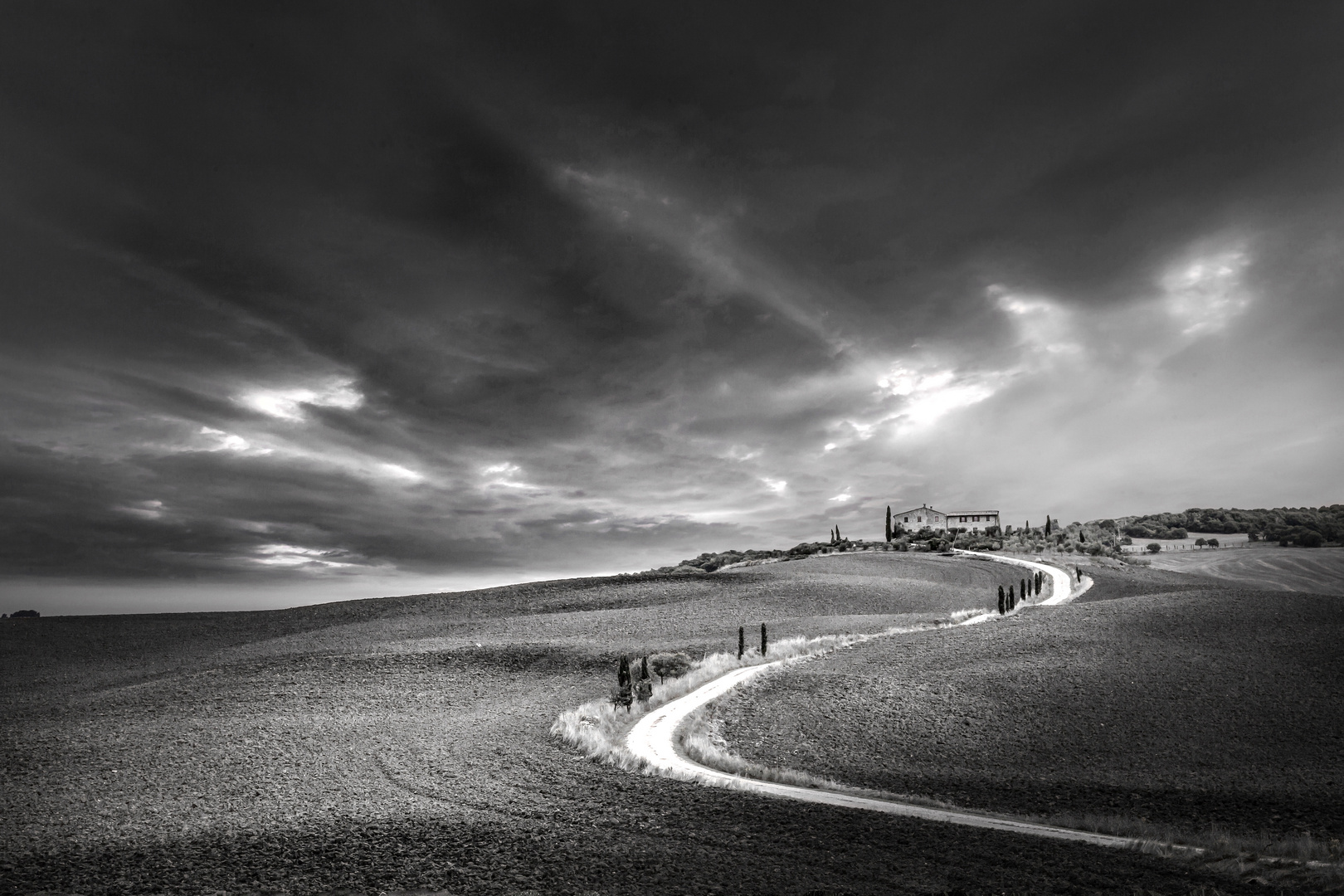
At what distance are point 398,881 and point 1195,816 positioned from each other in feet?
45.9

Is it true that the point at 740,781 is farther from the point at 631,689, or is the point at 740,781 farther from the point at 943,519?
the point at 943,519

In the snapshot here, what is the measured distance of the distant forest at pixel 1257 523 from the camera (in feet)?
274

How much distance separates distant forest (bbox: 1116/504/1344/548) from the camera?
8362 cm

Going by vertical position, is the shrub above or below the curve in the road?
below

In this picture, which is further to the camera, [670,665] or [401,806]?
[670,665]

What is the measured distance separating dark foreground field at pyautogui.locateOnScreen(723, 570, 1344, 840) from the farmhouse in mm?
89179

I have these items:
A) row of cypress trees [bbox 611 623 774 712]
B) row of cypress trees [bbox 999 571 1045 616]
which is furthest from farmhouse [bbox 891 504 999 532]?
row of cypress trees [bbox 611 623 774 712]

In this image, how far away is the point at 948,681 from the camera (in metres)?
24.2

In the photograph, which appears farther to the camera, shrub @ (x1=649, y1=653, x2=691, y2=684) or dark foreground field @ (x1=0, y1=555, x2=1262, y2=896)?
shrub @ (x1=649, y1=653, x2=691, y2=684)

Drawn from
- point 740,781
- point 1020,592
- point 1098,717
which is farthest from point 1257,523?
point 740,781

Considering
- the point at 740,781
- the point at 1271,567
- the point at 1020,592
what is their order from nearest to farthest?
the point at 740,781, the point at 1020,592, the point at 1271,567

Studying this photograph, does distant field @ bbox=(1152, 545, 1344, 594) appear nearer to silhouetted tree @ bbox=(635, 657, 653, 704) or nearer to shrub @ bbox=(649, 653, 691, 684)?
shrub @ bbox=(649, 653, 691, 684)

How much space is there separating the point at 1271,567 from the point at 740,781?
239 ft

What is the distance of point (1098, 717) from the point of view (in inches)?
804
